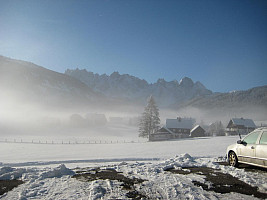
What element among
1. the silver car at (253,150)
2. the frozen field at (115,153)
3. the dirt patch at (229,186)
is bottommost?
the frozen field at (115,153)

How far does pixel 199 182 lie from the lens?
227 inches

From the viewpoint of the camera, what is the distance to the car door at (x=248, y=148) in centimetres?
701

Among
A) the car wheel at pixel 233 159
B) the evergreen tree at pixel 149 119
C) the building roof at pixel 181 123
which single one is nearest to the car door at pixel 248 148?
the car wheel at pixel 233 159

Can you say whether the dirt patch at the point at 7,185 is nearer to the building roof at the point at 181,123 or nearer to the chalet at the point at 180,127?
the chalet at the point at 180,127

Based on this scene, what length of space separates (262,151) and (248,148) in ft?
2.53

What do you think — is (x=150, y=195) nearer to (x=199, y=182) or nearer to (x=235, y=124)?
(x=199, y=182)

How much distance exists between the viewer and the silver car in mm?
6538

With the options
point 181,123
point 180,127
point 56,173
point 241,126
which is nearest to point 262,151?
point 56,173

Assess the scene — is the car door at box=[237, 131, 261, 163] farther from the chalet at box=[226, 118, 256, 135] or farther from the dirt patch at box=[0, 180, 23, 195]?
the chalet at box=[226, 118, 256, 135]

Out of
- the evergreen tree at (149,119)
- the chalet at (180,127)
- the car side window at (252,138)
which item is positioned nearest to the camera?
the car side window at (252,138)

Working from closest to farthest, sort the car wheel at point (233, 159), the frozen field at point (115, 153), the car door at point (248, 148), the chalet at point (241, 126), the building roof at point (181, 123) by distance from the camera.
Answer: the car door at point (248, 148) → the car wheel at point (233, 159) → the frozen field at point (115, 153) → the building roof at point (181, 123) → the chalet at point (241, 126)

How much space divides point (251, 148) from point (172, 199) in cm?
453

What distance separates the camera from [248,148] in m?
7.27

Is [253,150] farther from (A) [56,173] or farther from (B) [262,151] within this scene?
(A) [56,173]
